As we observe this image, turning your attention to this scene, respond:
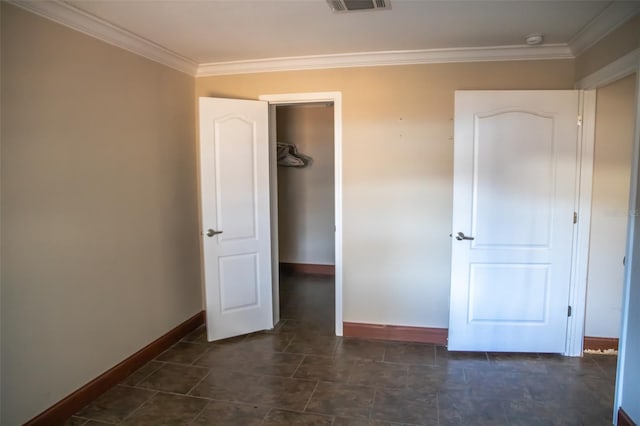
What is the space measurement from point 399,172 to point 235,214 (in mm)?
1476

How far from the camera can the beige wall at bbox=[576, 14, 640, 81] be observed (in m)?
2.37

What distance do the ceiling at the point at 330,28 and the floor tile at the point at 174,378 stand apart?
2391 millimetres

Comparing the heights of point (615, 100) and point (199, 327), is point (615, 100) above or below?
above

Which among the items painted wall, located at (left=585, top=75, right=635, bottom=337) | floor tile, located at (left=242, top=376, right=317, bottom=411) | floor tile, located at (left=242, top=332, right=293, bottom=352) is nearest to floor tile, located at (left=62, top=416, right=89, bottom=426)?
floor tile, located at (left=242, top=376, right=317, bottom=411)

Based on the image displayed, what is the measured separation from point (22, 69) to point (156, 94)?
1.14 metres

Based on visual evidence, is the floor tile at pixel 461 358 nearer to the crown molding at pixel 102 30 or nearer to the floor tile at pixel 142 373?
the floor tile at pixel 142 373

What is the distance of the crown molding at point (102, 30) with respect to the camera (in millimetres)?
2240

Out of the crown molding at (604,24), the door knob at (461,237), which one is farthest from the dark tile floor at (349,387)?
the crown molding at (604,24)

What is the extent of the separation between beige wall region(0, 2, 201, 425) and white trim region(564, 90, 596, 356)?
327 centimetres

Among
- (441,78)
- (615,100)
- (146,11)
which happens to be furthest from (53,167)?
(615,100)

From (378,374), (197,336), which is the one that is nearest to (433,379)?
(378,374)

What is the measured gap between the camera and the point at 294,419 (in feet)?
7.95

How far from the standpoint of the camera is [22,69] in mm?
2150

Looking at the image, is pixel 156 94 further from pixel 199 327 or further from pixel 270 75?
pixel 199 327
